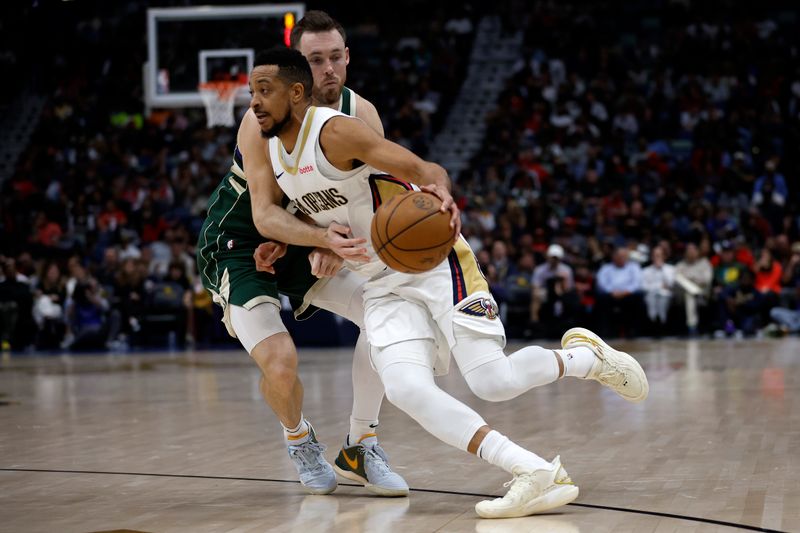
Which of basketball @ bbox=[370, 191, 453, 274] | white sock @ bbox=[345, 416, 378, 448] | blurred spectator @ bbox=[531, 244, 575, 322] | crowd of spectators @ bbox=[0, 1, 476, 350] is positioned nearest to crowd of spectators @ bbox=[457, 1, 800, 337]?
blurred spectator @ bbox=[531, 244, 575, 322]

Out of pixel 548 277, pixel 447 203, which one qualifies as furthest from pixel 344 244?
pixel 548 277

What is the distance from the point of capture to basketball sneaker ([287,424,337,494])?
475cm

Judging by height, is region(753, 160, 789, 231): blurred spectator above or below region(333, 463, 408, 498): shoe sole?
above

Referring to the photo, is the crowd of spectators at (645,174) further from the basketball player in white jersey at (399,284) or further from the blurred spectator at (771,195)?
the basketball player in white jersey at (399,284)

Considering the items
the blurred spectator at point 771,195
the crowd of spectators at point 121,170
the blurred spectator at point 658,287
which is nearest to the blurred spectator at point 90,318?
the crowd of spectators at point 121,170

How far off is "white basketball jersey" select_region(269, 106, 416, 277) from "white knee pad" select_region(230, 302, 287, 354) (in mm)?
498

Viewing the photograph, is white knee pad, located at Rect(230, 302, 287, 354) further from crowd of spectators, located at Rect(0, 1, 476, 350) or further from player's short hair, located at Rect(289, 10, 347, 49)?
crowd of spectators, located at Rect(0, 1, 476, 350)

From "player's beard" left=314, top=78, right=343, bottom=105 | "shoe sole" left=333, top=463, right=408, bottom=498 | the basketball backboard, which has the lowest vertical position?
"shoe sole" left=333, top=463, right=408, bottom=498

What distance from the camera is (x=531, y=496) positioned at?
4.03 meters

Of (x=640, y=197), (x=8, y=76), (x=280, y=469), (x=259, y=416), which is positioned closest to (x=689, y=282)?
(x=640, y=197)

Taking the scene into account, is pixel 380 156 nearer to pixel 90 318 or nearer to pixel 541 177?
pixel 90 318

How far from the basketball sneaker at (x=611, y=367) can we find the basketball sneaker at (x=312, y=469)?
1103 millimetres

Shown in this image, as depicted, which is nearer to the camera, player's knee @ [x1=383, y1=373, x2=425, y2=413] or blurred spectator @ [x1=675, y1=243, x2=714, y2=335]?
player's knee @ [x1=383, y1=373, x2=425, y2=413]

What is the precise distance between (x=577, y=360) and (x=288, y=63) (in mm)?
1605
